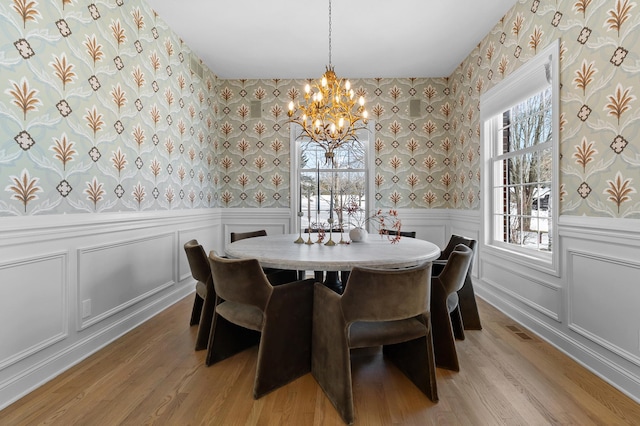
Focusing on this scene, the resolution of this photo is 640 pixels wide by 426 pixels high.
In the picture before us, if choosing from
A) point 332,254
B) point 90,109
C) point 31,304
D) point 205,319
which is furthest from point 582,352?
point 90,109

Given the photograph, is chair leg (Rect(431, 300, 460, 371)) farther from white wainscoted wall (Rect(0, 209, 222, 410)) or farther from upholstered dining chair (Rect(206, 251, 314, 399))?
white wainscoted wall (Rect(0, 209, 222, 410))

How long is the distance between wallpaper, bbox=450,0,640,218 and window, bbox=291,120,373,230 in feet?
7.54

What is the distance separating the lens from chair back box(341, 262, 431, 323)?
1.47 m

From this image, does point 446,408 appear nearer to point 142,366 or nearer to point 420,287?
point 420,287

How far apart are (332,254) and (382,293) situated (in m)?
0.54

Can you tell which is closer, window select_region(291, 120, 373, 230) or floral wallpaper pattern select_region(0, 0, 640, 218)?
floral wallpaper pattern select_region(0, 0, 640, 218)

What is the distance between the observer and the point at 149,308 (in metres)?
2.85

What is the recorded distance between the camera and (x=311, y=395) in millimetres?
1685

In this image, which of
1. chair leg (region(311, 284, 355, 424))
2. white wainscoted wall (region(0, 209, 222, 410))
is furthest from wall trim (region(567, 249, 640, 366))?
white wainscoted wall (region(0, 209, 222, 410))

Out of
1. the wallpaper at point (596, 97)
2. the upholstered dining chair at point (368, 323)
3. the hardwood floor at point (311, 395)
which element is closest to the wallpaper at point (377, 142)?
the wallpaper at point (596, 97)

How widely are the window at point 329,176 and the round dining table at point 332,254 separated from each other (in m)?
2.00

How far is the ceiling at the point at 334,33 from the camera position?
9.22ft

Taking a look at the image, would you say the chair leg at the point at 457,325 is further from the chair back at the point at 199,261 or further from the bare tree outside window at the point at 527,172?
the chair back at the point at 199,261

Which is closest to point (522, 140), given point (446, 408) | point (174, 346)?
point (446, 408)
